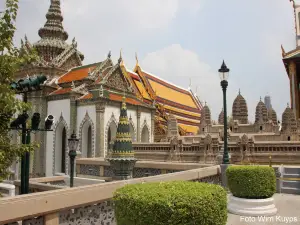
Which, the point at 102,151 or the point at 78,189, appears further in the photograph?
the point at 102,151

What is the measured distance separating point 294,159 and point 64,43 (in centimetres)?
2554

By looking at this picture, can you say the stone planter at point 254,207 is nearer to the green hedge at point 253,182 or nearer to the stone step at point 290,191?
the green hedge at point 253,182

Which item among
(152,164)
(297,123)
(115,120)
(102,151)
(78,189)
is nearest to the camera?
(78,189)

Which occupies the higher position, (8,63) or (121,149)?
(8,63)

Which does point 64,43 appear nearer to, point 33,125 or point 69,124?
point 69,124

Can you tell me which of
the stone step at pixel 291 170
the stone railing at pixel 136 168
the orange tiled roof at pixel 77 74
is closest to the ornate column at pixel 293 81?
the orange tiled roof at pixel 77 74

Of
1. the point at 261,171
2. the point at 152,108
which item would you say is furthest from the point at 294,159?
the point at 152,108

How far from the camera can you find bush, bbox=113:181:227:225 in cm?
330

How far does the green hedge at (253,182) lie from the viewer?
278 inches

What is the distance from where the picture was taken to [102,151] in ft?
74.2

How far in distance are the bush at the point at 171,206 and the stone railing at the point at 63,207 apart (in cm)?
126

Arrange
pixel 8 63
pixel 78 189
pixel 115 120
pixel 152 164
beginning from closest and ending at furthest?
1. pixel 78 189
2. pixel 8 63
3. pixel 152 164
4. pixel 115 120

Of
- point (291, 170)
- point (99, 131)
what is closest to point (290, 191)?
point (291, 170)

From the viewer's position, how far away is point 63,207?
454 centimetres
